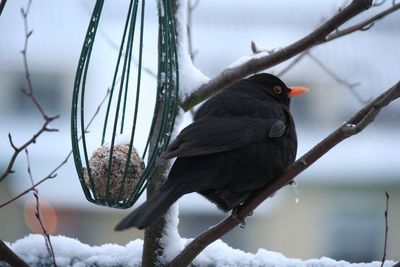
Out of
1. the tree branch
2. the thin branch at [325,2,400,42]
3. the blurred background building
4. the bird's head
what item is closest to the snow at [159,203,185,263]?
the tree branch

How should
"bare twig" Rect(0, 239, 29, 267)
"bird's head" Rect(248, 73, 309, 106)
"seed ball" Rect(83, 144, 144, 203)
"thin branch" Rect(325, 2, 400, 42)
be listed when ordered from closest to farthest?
"bare twig" Rect(0, 239, 29, 267), "seed ball" Rect(83, 144, 144, 203), "thin branch" Rect(325, 2, 400, 42), "bird's head" Rect(248, 73, 309, 106)

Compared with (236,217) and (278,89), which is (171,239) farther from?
(278,89)

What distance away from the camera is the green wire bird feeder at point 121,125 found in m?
3.06

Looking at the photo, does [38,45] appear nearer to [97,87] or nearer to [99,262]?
[97,87]

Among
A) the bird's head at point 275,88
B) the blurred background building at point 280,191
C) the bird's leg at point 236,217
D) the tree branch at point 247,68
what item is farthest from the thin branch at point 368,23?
the blurred background building at point 280,191

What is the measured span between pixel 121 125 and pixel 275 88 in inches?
38.2

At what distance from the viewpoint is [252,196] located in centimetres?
329

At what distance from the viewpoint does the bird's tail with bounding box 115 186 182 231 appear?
2.60m

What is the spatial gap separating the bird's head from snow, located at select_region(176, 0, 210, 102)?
578 mm

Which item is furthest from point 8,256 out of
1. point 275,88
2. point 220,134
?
point 275,88

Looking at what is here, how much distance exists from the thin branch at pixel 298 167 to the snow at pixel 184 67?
54cm

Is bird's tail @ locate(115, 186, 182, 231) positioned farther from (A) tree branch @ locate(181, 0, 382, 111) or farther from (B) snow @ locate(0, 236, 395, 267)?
(A) tree branch @ locate(181, 0, 382, 111)

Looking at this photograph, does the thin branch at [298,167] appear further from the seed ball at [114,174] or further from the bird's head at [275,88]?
the bird's head at [275,88]

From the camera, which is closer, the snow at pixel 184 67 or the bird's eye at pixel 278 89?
the snow at pixel 184 67
